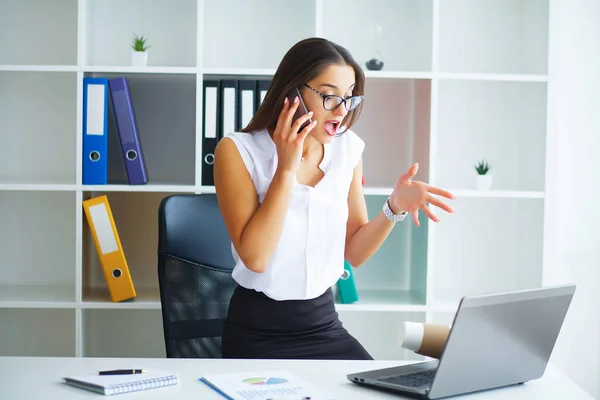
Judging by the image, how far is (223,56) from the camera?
2.91m

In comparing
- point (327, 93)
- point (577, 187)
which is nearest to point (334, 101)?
point (327, 93)

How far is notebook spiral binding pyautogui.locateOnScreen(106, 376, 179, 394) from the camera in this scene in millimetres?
1229

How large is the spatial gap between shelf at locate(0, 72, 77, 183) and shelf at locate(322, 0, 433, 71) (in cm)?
108

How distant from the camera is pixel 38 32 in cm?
288

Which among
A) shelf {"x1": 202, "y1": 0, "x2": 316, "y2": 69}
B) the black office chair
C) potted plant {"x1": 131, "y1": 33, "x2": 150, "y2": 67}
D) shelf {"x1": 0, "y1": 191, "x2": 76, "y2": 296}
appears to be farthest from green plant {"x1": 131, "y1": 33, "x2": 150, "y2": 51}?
the black office chair

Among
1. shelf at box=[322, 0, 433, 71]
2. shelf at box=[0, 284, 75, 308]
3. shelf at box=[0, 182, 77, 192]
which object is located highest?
shelf at box=[322, 0, 433, 71]

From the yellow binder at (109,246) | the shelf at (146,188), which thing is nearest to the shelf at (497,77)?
the shelf at (146,188)

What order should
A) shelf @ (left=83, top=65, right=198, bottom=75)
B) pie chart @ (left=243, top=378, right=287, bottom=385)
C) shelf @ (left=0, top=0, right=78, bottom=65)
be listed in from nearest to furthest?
1. pie chart @ (left=243, top=378, right=287, bottom=385)
2. shelf @ (left=83, top=65, right=198, bottom=75)
3. shelf @ (left=0, top=0, right=78, bottom=65)

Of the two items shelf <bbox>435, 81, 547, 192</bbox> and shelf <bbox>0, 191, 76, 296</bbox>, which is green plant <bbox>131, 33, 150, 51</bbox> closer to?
shelf <bbox>0, 191, 76, 296</bbox>

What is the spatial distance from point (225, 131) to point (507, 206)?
122 centimetres

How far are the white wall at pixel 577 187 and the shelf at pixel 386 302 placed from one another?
493 millimetres

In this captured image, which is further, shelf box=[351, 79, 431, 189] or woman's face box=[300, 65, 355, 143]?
shelf box=[351, 79, 431, 189]

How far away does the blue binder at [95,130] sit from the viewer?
8.39 feet

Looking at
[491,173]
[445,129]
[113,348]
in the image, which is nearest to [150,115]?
[113,348]
